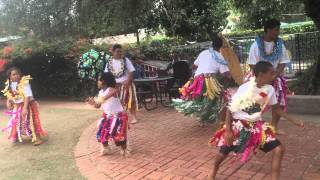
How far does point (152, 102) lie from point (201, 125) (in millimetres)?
3444

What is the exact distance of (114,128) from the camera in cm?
661

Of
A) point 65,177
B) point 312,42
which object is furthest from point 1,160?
point 312,42

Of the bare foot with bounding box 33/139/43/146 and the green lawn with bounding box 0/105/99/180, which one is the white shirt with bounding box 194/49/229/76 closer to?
the green lawn with bounding box 0/105/99/180

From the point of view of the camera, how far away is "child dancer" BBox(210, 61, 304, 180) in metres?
4.60

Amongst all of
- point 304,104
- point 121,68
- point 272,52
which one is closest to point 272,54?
point 272,52

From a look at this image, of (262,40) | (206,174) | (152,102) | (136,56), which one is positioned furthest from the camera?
(136,56)

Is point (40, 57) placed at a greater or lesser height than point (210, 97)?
greater

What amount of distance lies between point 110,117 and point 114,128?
187 mm

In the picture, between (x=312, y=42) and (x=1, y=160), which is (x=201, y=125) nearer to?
(x=1, y=160)

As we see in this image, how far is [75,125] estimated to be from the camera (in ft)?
30.7

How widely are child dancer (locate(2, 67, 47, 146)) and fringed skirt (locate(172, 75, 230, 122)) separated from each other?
2689 millimetres

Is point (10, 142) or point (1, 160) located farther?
point (10, 142)

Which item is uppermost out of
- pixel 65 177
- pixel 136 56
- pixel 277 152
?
pixel 136 56

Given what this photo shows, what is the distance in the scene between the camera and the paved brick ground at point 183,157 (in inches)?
214
